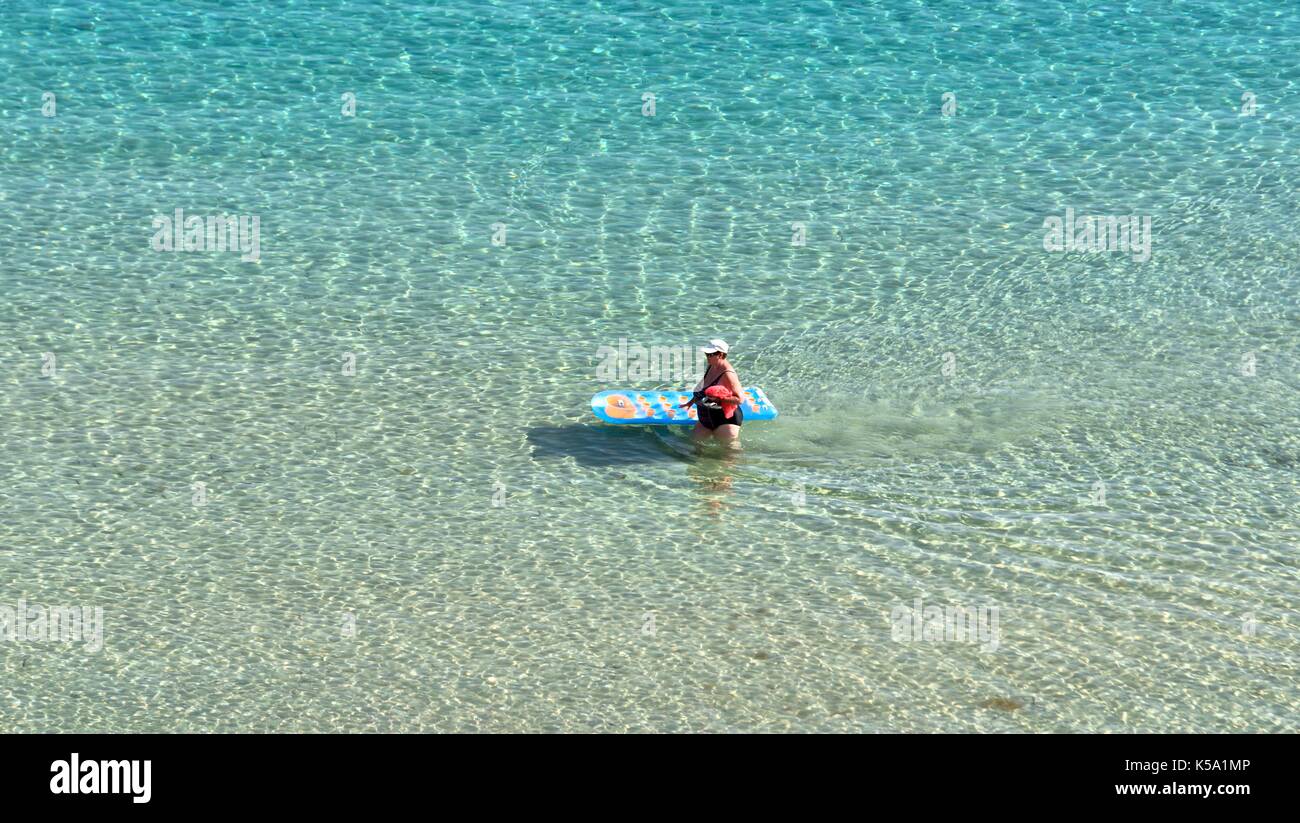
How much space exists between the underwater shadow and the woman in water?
43 cm

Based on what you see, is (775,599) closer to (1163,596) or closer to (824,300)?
(1163,596)

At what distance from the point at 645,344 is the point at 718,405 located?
9.52ft

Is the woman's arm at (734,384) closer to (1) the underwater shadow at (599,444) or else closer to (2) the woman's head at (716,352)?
(2) the woman's head at (716,352)

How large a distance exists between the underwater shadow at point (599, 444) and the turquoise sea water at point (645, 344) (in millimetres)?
68

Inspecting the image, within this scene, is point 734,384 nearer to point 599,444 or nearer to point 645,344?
point 599,444

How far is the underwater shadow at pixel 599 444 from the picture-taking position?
16.7 m

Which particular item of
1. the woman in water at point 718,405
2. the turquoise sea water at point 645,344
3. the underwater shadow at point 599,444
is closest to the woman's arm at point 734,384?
the woman in water at point 718,405

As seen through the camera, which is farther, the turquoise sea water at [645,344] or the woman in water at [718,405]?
the woman in water at [718,405]

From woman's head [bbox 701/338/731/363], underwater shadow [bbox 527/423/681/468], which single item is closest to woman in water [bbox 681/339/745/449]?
woman's head [bbox 701/338/731/363]

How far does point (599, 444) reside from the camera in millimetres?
17047

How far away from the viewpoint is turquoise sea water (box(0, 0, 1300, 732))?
13.3 m

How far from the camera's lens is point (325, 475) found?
16.3m

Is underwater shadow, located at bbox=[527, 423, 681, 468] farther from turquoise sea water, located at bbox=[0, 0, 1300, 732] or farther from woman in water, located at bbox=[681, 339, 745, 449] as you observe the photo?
woman in water, located at bbox=[681, 339, 745, 449]
